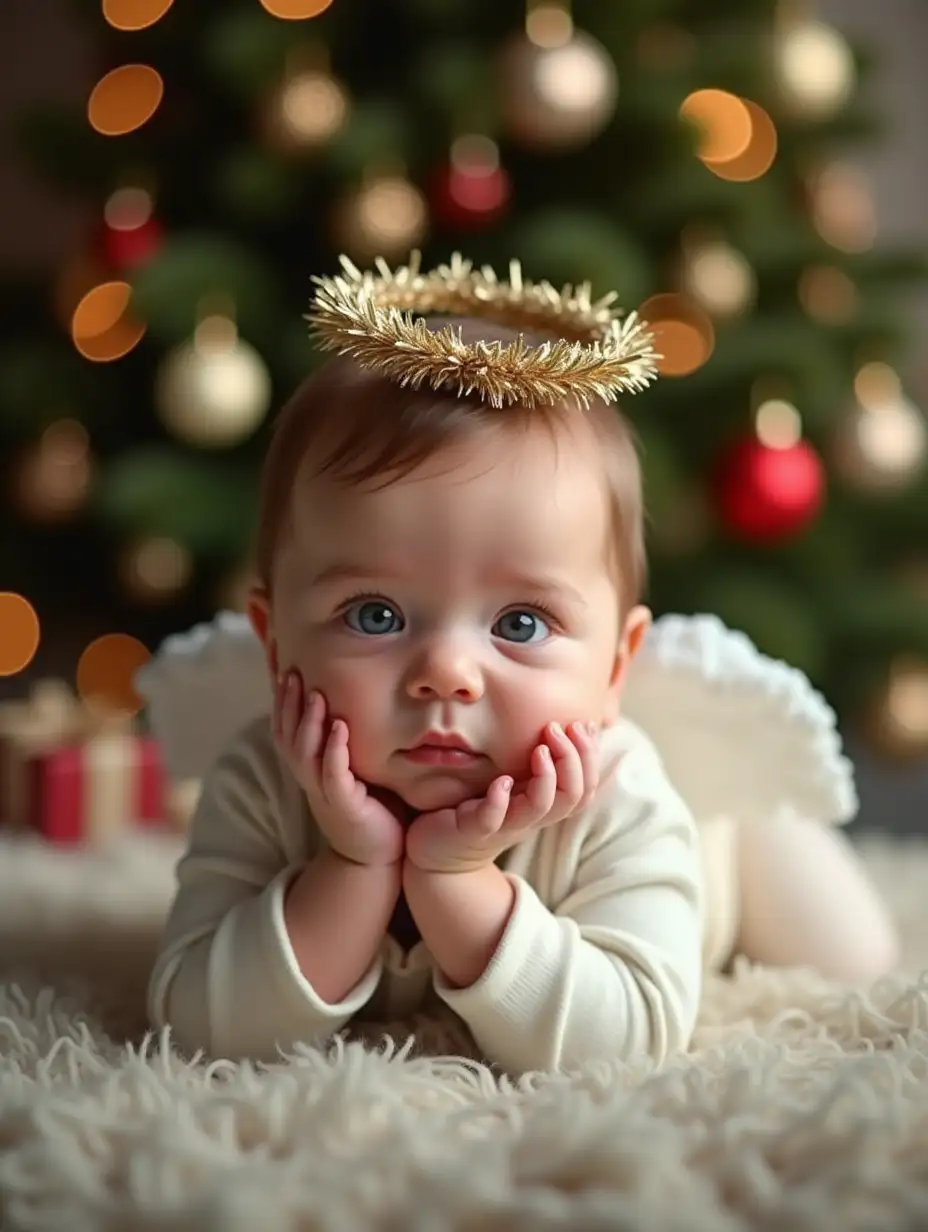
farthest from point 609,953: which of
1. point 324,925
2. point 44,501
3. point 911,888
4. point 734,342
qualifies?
point 44,501

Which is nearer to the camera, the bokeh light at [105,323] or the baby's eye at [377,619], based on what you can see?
the baby's eye at [377,619]

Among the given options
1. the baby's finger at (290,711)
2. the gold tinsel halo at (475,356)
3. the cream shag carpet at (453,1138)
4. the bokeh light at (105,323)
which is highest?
the bokeh light at (105,323)

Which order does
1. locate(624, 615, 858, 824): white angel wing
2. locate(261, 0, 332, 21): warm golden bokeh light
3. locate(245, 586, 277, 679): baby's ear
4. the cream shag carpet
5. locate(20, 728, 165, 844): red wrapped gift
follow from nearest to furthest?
the cream shag carpet
locate(245, 586, 277, 679): baby's ear
locate(624, 615, 858, 824): white angel wing
locate(20, 728, 165, 844): red wrapped gift
locate(261, 0, 332, 21): warm golden bokeh light

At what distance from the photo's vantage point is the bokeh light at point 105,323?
2070mm

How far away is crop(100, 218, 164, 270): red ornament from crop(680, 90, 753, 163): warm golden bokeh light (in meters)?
0.79

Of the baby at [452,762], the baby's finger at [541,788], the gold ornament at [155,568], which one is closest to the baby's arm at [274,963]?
the baby at [452,762]

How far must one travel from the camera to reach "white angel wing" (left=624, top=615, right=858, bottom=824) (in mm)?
1079

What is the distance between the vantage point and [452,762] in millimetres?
851

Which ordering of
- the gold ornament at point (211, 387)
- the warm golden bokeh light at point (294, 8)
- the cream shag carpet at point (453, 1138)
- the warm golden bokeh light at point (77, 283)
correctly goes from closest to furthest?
the cream shag carpet at point (453, 1138), the gold ornament at point (211, 387), the warm golden bokeh light at point (294, 8), the warm golden bokeh light at point (77, 283)

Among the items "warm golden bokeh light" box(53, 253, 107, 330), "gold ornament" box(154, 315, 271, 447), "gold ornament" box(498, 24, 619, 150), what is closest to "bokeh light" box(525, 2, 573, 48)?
"gold ornament" box(498, 24, 619, 150)

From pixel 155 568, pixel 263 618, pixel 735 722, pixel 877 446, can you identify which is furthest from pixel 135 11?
pixel 735 722

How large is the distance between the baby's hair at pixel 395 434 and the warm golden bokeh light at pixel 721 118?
48.4 inches

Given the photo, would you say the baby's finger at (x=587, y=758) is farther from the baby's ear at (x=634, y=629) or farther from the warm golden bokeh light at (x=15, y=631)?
the warm golden bokeh light at (x=15, y=631)

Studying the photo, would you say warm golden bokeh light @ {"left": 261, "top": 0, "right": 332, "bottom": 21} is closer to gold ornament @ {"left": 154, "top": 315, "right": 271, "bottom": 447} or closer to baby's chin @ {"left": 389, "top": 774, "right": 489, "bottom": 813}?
gold ornament @ {"left": 154, "top": 315, "right": 271, "bottom": 447}
